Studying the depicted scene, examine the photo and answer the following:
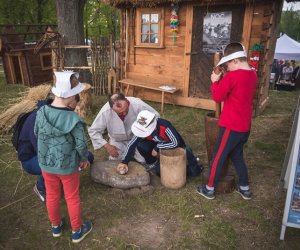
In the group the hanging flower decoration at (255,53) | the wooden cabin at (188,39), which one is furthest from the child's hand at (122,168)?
the wooden cabin at (188,39)

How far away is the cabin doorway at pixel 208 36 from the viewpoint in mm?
6195

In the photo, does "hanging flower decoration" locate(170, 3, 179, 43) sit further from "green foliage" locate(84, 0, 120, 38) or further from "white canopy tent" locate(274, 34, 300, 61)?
"green foliage" locate(84, 0, 120, 38)

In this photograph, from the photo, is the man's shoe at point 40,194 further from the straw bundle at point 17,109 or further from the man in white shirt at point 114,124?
the straw bundle at point 17,109

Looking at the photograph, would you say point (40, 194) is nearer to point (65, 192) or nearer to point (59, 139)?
point (65, 192)

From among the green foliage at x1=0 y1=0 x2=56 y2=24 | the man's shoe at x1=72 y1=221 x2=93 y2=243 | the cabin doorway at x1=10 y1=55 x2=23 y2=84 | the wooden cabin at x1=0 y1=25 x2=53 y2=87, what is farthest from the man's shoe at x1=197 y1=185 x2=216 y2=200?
the green foliage at x1=0 y1=0 x2=56 y2=24

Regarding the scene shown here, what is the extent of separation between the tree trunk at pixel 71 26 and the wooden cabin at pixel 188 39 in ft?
4.47

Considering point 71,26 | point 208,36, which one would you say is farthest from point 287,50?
point 71,26

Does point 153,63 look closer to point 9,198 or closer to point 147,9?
point 147,9

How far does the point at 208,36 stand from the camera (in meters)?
6.58

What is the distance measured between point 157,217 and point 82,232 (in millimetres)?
791

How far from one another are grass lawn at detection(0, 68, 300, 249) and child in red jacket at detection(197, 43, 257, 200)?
1.64 ft

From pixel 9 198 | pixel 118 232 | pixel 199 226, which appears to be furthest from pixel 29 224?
pixel 199 226

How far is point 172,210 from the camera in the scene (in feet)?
10.3

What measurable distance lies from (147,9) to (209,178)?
528cm
